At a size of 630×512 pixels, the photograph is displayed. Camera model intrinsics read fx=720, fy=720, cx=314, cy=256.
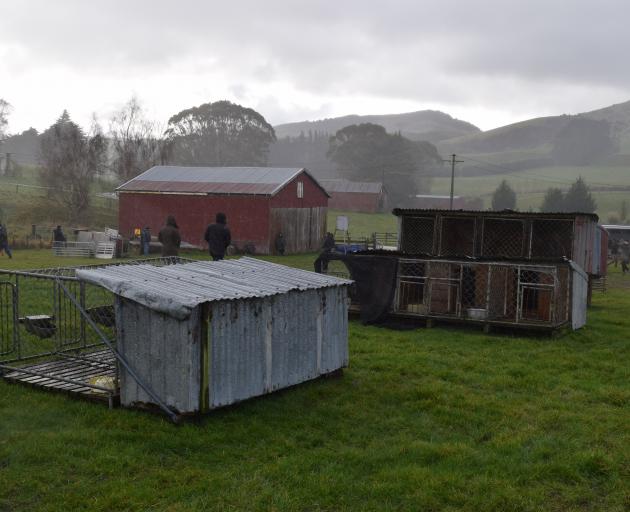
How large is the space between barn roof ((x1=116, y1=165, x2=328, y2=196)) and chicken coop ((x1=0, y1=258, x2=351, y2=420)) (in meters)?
23.5

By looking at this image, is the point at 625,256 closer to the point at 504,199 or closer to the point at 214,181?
the point at 214,181

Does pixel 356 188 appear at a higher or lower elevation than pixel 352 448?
higher

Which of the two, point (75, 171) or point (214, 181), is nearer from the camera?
point (214, 181)

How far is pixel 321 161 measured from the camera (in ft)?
475

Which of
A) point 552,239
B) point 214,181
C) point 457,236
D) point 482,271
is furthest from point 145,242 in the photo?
point 482,271

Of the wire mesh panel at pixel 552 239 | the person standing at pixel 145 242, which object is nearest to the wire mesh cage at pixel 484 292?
the wire mesh panel at pixel 552 239

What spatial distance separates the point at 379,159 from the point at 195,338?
86.1m

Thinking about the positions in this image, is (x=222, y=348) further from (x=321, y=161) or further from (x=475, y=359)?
(x=321, y=161)

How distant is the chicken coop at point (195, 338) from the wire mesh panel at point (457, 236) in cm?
866

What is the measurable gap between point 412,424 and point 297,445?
1.74 m

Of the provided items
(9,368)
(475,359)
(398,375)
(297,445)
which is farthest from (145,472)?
(475,359)

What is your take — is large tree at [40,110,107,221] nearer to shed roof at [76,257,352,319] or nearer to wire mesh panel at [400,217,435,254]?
wire mesh panel at [400,217,435,254]

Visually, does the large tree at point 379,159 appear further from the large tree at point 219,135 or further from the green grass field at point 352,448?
the green grass field at point 352,448

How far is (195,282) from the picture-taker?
991 centimetres
